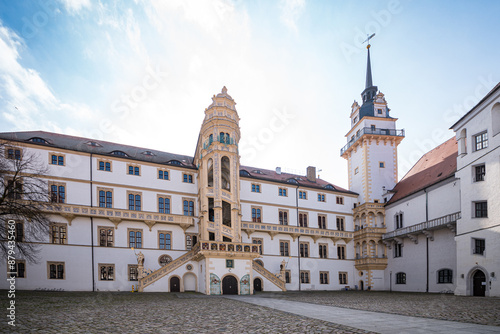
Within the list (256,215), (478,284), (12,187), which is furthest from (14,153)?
(478,284)

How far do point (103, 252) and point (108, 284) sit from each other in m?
3.06

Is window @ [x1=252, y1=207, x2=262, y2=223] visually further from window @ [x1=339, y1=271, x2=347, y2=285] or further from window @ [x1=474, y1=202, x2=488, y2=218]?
window @ [x1=474, y1=202, x2=488, y2=218]

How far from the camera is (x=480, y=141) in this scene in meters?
30.7

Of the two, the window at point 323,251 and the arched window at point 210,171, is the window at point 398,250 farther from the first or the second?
the arched window at point 210,171

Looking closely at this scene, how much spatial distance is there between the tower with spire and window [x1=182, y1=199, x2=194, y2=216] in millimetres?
22270

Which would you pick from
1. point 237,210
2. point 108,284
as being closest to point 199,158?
point 237,210

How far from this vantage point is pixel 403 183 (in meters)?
48.8

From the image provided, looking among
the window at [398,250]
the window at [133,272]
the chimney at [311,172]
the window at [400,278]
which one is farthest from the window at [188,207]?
the window at [400,278]

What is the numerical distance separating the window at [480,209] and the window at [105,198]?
33340 mm

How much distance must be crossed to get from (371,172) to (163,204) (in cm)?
2791

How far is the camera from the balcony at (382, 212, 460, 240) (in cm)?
3478

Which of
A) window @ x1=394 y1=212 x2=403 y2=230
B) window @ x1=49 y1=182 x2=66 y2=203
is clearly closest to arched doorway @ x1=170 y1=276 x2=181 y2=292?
window @ x1=49 y1=182 x2=66 y2=203

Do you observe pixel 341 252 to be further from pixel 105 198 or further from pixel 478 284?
pixel 105 198

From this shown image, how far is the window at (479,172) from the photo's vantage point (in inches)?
1189
